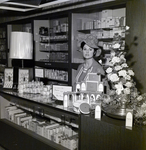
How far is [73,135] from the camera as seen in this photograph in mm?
2098

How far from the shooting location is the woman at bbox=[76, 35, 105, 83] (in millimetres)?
2688

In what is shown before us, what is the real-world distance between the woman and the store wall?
0.41m

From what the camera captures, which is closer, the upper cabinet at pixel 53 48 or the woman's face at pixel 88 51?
the woman's face at pixel 88 51

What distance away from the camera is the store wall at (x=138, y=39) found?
2.42 m

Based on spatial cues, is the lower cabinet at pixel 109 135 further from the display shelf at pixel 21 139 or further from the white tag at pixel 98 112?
the display shelf at pixel 21 139

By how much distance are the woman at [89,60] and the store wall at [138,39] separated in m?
0.41

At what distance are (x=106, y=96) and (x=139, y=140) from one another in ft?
1.67

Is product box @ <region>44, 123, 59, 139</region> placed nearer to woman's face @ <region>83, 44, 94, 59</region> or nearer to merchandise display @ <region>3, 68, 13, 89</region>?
woman's face @ <region>83, 44, 94, 59</region>

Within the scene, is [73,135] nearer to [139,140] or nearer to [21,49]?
[139,140]

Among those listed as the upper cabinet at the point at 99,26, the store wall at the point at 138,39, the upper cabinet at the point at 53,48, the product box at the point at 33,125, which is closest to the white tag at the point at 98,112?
the store wall at the point at 138,39

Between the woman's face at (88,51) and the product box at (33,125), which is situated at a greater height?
the woman's face at (88,51)

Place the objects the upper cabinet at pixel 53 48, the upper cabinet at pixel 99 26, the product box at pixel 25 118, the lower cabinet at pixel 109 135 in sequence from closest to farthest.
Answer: the lower cabinet at pixel 109 135, the product box at pixel 25 118, the upper cabinet at pixel 99 26, the upper cabinet at pixel 53 48

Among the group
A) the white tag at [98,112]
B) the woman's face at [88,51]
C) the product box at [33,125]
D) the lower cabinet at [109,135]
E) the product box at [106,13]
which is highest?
the product box at [106,13]

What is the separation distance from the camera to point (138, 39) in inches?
96.7
